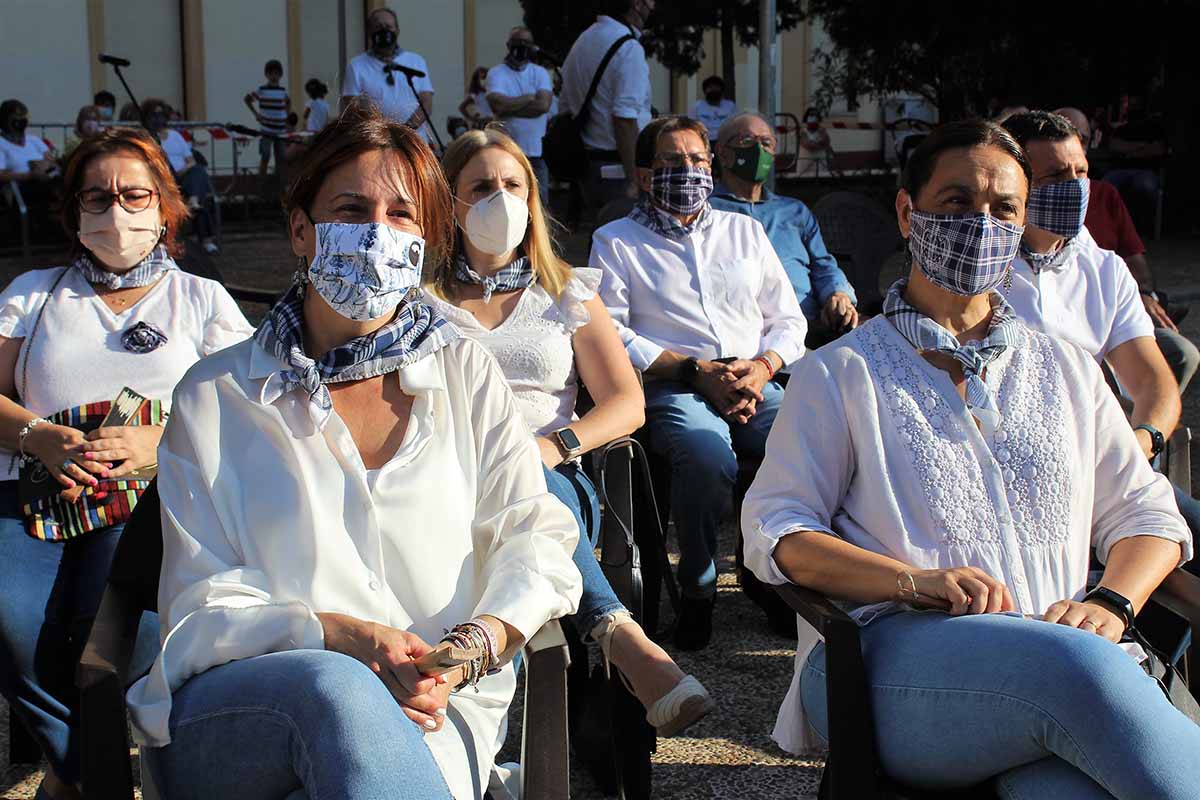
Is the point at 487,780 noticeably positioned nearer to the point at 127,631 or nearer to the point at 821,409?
the point at 127,631

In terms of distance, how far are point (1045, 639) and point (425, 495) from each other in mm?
1144

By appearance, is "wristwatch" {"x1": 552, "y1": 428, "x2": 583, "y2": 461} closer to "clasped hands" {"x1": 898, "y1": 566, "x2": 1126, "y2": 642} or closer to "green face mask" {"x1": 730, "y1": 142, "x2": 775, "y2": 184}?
"clasped hands" {"x1": 898, "y1": 566, "x2": 1126, "y2": 642}

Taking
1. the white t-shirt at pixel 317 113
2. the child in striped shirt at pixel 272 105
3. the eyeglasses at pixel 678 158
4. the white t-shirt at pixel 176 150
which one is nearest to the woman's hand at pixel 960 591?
the eyeglasses at pixel 678 158

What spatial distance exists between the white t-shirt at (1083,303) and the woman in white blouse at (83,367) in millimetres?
2290

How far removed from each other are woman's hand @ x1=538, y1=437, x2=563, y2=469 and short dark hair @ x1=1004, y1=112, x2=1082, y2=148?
168 cm

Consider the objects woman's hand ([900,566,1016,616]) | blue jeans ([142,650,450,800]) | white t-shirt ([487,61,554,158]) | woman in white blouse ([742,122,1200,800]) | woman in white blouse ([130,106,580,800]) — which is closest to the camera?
blue jeans ([142,650,450,800])

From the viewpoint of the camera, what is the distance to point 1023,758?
7.39 feet

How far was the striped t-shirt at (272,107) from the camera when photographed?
1877 cm

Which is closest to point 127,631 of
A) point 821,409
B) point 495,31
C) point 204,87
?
point 821,409

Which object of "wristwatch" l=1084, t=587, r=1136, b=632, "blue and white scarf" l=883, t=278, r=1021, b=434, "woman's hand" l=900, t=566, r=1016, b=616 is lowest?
"wristwatch" l=1084, t=587, r=1136, b=632

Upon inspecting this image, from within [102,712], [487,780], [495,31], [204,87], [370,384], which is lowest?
[487,780]

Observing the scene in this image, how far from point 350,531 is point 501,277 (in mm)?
1632

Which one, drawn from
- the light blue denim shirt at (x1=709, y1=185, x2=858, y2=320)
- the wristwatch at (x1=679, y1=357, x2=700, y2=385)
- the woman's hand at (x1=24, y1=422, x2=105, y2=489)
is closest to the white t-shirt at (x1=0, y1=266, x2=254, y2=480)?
the woman's hand at (x1=24, y1=422, x2=105, y2=489)

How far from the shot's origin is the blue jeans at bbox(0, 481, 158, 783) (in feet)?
9.49
